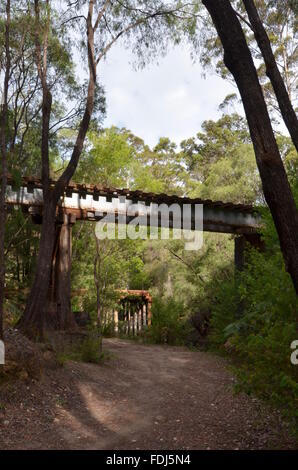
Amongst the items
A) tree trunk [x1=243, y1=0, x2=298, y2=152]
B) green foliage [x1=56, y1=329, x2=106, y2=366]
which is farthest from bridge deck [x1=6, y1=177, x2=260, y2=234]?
tree trunk [x1=243, y1=0, x2=298, y2=152]

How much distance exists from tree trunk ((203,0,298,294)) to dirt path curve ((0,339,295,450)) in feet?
7.68

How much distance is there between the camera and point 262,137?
14.2 feet

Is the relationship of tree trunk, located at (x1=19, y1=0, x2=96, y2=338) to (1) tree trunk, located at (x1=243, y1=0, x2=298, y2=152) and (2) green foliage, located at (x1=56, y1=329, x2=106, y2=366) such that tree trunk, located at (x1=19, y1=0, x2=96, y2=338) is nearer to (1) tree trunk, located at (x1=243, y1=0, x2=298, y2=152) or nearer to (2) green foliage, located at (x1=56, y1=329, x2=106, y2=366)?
(2) green foliage, located at (x1=56, y1=329, x2=106, y2=366)

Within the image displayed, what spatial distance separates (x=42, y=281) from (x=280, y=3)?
28.7 ft

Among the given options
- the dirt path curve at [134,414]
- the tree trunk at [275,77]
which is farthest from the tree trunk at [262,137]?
the dirt path curve at [134,414]

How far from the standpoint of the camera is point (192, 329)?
1529 cm

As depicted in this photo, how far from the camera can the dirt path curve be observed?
4.99 m

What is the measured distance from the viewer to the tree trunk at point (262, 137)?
162 inches

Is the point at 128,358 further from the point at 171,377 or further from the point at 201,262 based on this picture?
the point at 201,262

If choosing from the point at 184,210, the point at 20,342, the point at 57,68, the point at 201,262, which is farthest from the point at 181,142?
the point at 20,342

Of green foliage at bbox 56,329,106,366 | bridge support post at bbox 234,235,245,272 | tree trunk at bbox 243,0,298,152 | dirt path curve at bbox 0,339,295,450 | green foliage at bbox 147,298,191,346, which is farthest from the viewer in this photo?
green foliage at bbox 147,298,191,346

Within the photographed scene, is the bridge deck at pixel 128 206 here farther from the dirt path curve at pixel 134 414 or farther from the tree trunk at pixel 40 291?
the dirt path curve at pixel 134 414

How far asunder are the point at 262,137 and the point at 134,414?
13.8 ft

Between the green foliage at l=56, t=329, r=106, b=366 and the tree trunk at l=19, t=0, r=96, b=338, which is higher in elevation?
the tree trunk at l=19, t=0, r=96, b=338
